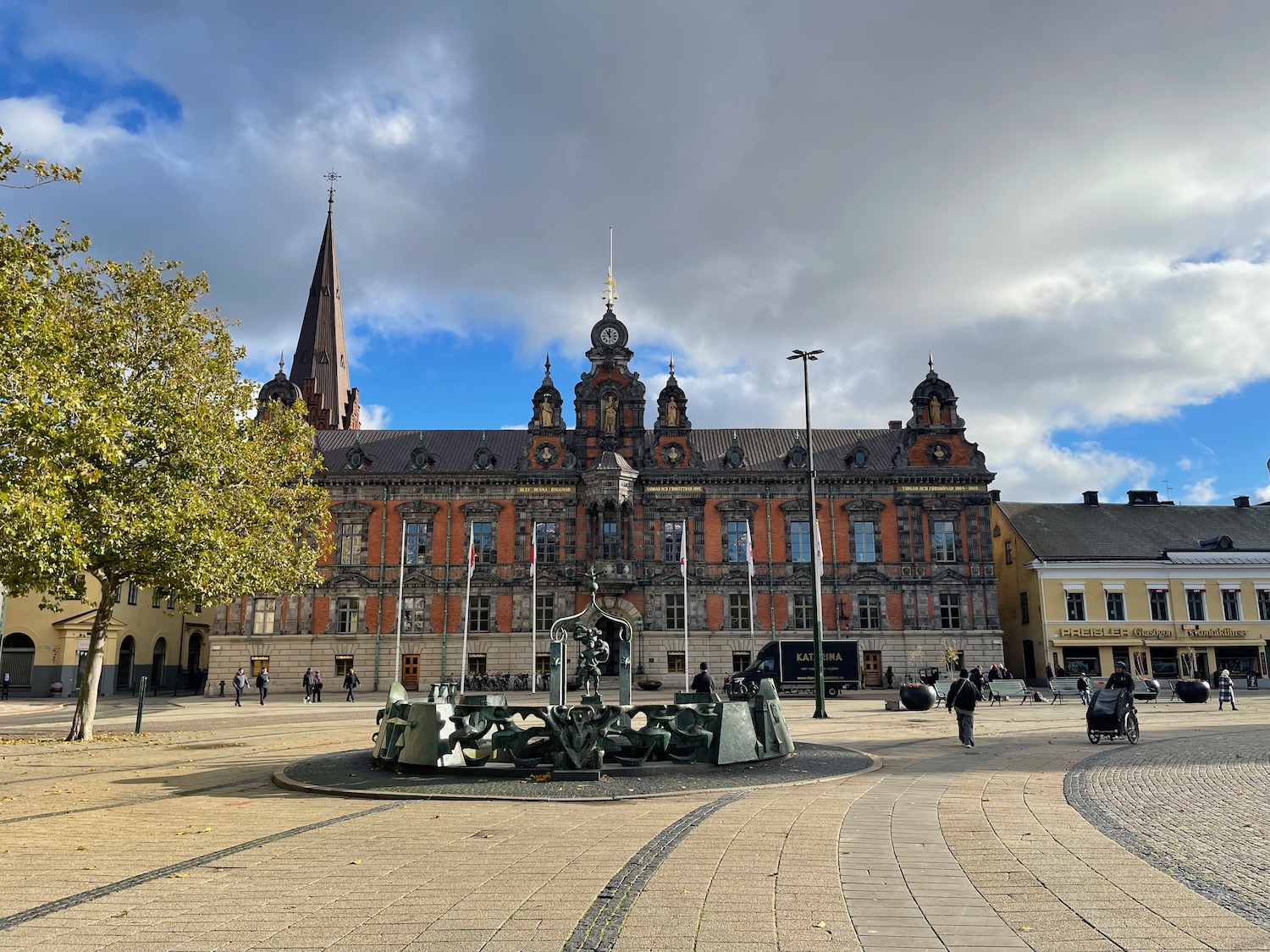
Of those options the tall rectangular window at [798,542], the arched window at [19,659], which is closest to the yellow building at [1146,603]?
the tall rectangular window at [798,542]

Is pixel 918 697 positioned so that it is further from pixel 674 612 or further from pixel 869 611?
pixel 674 612

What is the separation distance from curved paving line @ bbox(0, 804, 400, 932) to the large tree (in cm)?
880

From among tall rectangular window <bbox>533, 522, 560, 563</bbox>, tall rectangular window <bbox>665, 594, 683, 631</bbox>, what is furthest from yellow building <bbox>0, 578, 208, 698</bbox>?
tall rectangular window <bbox>665, 594, 683, 631</bbox>

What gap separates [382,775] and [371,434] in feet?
153

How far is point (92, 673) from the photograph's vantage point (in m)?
23.7

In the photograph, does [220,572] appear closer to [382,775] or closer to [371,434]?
[382,775]

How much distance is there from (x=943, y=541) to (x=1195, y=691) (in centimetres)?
1889

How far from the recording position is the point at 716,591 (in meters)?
52.7

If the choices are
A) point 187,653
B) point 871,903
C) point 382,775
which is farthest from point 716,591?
point 871,903

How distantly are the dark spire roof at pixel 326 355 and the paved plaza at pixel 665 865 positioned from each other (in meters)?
Result: 50.2

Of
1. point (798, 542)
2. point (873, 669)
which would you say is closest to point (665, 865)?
point (798, 542)

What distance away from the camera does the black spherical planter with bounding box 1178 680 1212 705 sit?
35219 millimetres

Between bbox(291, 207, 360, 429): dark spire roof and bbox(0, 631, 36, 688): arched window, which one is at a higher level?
bbox(291, 207, 360, 429): dark spire roof

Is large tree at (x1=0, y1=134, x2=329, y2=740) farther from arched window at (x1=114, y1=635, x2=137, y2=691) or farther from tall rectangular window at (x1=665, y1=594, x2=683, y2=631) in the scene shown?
arched window at (x1=114, y1=635, x2=137, y2=691)
